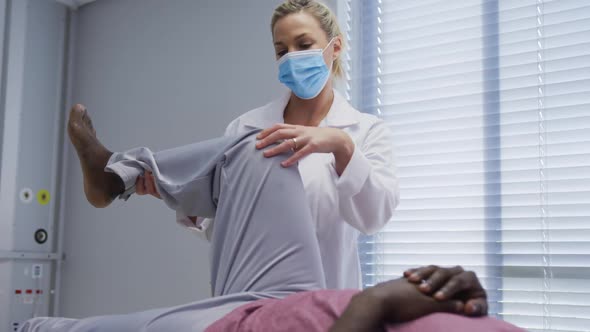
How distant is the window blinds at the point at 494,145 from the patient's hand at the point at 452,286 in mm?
1282

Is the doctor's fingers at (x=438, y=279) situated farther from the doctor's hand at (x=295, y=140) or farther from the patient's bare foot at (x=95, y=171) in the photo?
the patient's bare foot at (x=95, y=171)

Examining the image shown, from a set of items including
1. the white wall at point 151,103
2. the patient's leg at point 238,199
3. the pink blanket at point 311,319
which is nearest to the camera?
the pink blanket at point 311,319

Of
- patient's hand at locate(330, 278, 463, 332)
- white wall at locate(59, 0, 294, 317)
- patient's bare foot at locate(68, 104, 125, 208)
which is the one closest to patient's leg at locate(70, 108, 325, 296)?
patient's bare foot at locate(68, 104, 125, 208)

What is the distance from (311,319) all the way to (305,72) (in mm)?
994

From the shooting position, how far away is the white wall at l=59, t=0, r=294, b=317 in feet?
9.21

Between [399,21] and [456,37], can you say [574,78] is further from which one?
[399,21]

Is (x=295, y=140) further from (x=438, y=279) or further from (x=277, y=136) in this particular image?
(x=438, y=279)

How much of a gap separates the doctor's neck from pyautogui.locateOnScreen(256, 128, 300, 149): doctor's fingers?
52 centimetres

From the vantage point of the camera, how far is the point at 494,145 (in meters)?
2.22

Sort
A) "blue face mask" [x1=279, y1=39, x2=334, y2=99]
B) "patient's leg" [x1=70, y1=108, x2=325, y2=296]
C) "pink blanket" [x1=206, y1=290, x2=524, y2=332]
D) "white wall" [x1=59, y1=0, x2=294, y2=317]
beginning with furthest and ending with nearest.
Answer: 1. "white wall" [x1=59, y1=0, x2=294, y2=317]
2. "blue face mask" [x1=279, y1=39, x2=334, y2=99]
3. "patient's leg" [x1=70, y1=108, x2=325, y2=296]
4. "pink blanket" [x1=206, y1=290, x2=524, y2=332]

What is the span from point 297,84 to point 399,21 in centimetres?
92

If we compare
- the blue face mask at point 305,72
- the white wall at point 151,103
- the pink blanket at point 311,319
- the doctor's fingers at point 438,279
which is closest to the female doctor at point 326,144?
the blue face mask at point 305,72

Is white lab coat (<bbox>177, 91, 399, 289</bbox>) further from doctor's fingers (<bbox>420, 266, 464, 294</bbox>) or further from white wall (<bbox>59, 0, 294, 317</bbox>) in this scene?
white wall (<bbox>59, 0, 294, 317</bbox>)

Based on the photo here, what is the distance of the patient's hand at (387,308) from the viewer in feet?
2.80
